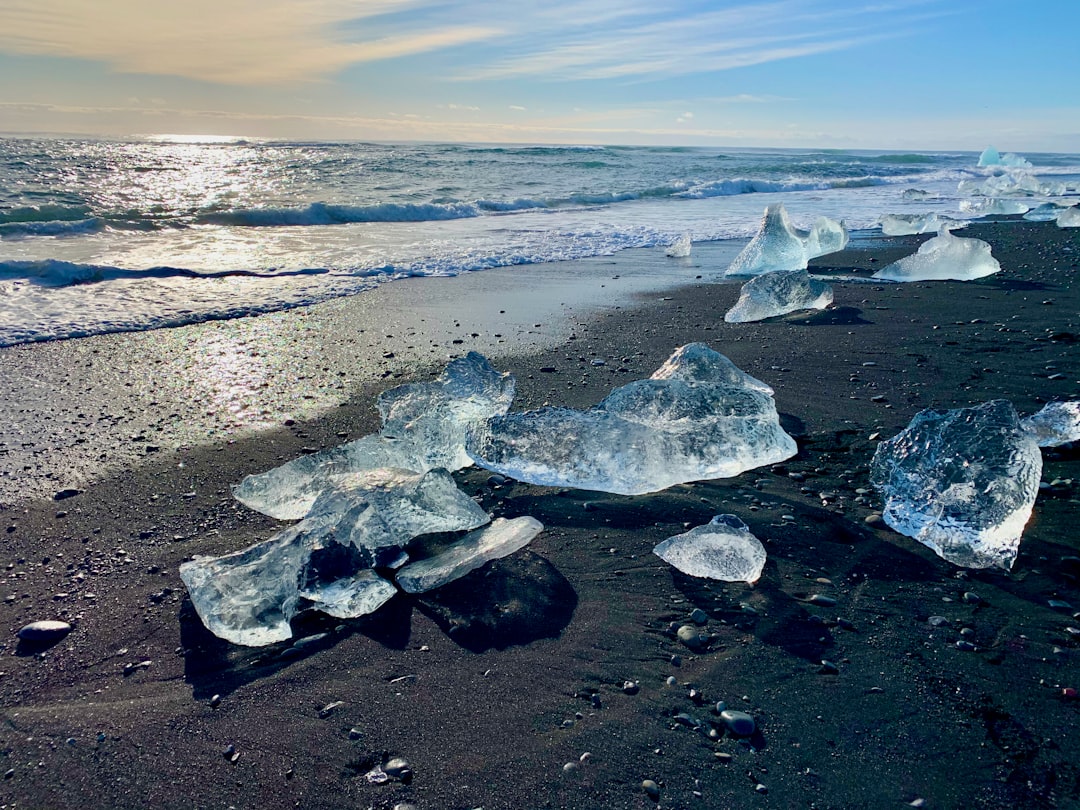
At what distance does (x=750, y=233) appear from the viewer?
10562mm

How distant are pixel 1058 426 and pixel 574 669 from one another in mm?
2357

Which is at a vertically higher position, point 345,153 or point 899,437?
point 345,153

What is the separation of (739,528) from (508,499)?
0.92 metres

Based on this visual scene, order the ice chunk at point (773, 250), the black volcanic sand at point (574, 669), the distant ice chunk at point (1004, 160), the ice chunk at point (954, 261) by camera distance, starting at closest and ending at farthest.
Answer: the black volcanic sand at point (574, 669) → the ice chunk at point (954, 261) → the ice chunk at point (773, 250) → the distant ice chunk at point (1004, 160)

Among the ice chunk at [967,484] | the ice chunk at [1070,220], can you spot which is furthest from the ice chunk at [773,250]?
the ice chunk at [1070,220]

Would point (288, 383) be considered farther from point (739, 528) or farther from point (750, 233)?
point (750, 233)

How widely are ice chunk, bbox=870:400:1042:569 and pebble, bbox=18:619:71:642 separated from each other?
2.65 meters

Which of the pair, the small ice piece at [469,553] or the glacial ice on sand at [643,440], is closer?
the small ice piece at [469,553]

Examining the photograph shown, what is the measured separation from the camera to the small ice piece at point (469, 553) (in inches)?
88.1

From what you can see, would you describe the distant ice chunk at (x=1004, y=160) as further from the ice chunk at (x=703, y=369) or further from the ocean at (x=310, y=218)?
the ice chunk at (x=703, y=369)

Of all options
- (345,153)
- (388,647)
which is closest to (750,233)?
(388,647)

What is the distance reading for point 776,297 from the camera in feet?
18.1

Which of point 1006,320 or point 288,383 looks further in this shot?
point 1006,320

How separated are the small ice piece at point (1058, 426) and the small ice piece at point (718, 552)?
1.50 metres
